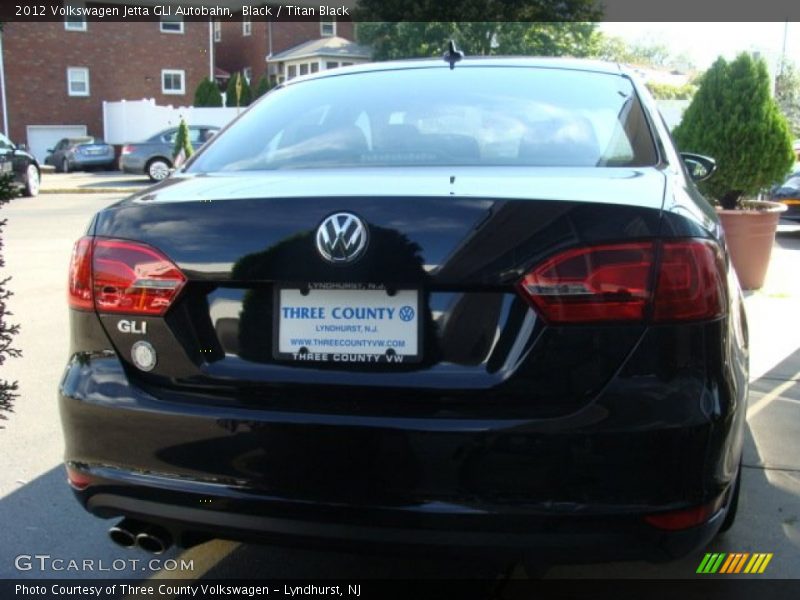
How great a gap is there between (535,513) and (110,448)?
113 centimetres

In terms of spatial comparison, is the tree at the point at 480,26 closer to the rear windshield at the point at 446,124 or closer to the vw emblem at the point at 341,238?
the rear windshield at the point at 446,124

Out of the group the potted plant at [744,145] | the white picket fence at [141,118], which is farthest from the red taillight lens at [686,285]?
the white picket fence at [141,118]

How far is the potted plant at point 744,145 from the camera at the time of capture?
24.8 feet

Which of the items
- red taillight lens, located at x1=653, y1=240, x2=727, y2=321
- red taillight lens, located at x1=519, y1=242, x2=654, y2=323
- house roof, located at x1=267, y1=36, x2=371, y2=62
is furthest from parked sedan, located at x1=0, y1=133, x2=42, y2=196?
house roof, located at x1=267, y1=36, x2=371, y2=62

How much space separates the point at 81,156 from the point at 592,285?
3040 centimetres

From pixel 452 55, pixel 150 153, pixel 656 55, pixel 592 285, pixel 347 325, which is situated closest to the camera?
pixel 592 285

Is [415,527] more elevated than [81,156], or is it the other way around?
[81,156]

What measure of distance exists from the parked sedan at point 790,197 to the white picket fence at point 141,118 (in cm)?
2546

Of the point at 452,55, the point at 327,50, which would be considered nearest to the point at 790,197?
the point at 452,55

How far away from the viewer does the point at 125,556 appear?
10.00 ft

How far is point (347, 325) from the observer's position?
2.14 m

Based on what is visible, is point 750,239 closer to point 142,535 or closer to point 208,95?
point 142,535

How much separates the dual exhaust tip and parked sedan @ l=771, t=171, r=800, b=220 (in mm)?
11618

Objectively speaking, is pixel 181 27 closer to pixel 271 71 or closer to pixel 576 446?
pixel 271 71
